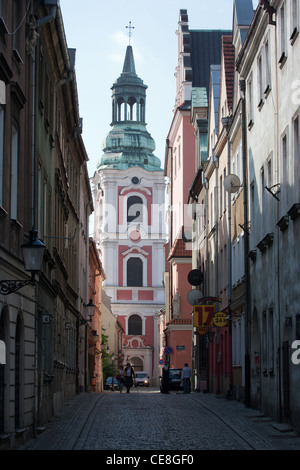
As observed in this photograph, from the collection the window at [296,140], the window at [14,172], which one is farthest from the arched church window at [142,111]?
the window at [14,172]

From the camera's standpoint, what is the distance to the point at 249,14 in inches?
1192

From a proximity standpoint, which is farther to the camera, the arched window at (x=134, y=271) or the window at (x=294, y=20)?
the arched window at (x=134, y=271)

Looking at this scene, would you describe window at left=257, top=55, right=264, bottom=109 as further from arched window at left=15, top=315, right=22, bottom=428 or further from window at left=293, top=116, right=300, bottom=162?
arched window at left=15, top=315, right=22, bottom=428

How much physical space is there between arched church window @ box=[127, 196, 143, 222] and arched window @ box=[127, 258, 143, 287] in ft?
14.2

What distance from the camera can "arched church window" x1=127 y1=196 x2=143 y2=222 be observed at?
338 feet

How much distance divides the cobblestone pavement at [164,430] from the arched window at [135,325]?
79.8m

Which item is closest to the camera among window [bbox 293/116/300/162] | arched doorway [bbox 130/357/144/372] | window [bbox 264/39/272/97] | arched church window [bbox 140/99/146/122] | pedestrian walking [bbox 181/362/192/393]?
window [bbox 293/116/300/162]

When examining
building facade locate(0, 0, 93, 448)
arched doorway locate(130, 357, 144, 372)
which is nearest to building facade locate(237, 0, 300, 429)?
building facade locate(0, 0, 93, 448)

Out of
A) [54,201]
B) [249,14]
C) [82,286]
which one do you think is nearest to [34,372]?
[54,201]

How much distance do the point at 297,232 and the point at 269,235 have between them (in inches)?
150

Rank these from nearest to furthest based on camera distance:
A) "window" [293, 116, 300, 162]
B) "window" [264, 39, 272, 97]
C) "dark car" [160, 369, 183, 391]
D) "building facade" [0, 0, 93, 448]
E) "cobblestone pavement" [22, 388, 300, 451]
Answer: "building facade" [0, 0, 93, 448], "cobblestone pavement" [22, 388, 300, 451], "window" [293, 116, 300, 162], "window" [264, 39, 272, 97], "dark car" [160, 369, 183, 391]

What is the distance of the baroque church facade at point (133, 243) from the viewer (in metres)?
103

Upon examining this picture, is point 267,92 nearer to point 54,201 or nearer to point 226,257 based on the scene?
point 54,201

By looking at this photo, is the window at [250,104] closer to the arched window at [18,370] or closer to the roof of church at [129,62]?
the arched window at [18,370]
